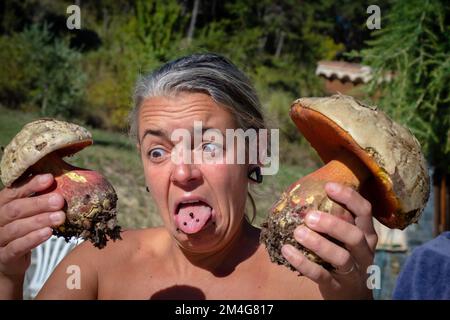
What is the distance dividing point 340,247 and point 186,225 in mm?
611

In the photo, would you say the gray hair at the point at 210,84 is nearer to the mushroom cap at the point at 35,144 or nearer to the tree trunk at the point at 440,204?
the mushroom cap at the point at 35,144

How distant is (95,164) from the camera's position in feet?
40.5

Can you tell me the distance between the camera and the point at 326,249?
1393 mm

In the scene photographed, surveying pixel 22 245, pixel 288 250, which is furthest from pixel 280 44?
pixel 288 250

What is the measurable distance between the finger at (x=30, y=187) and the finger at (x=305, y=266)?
805mm

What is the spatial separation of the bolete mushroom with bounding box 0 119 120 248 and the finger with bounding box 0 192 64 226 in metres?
0.05

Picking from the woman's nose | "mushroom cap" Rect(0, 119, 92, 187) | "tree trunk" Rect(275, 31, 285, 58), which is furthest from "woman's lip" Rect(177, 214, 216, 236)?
"tree trunk" Rect(275, 31, 285, 58)

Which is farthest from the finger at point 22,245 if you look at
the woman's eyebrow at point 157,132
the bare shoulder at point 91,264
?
the woman's eyebrow at point 157,132

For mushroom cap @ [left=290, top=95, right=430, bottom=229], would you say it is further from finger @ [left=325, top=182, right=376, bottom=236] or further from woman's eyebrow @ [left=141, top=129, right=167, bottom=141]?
woman's eyebrow @ [left=141, top=129, right=167, bottom=141]

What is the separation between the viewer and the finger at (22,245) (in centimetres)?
164

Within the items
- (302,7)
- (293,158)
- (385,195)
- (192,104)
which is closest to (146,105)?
(192,104)

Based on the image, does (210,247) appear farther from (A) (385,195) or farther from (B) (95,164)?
(B) (95,164)

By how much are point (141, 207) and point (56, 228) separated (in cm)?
906

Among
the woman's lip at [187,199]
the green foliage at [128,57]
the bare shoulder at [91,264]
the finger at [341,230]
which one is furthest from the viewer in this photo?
the green foliage at [128,57]
